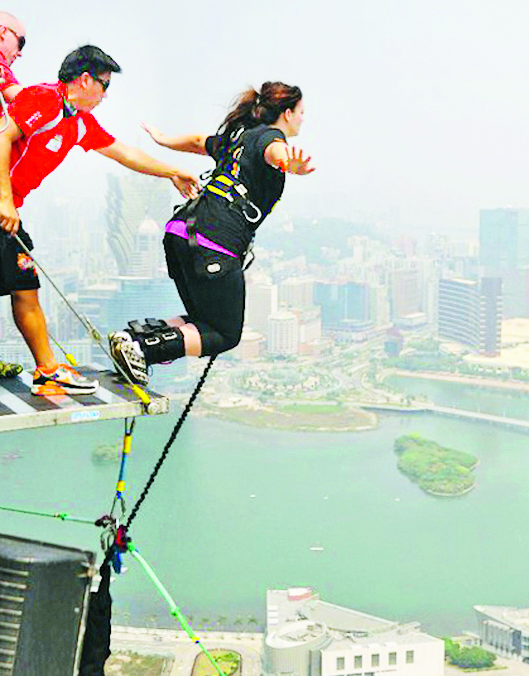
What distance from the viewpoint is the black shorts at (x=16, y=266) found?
1.45 metres

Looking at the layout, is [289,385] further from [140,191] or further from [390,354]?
[140,191]

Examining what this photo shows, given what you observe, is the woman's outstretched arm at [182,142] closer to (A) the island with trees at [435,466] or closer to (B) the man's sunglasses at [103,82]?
(B) the man's sunglasses at [103,82]

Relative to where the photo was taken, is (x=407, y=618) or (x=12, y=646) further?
(x=407, y=618)

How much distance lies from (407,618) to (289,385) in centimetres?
1122

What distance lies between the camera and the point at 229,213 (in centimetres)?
150

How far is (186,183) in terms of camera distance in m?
1.60

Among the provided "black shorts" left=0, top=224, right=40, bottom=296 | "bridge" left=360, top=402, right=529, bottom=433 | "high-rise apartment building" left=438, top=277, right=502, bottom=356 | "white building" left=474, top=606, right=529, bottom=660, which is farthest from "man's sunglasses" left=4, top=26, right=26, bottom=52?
"high-rise apartment building" left=438, top=277, right=502, bottom=356

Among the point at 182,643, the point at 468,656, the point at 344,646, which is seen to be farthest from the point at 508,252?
the point at 182,643

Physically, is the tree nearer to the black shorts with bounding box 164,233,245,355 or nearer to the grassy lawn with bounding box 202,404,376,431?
the grassy lawn with bounding box 202,404,376,431

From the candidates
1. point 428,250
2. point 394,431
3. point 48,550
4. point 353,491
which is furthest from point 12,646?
point 428,250

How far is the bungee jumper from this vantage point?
4.88ft

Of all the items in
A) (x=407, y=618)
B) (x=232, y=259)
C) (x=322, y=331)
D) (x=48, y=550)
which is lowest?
(x=407, y=618)

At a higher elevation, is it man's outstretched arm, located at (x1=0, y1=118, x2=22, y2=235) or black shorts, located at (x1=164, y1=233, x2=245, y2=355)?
man's outstretched arm, located at (x1=0, y1=118, x2=22, y2=235)

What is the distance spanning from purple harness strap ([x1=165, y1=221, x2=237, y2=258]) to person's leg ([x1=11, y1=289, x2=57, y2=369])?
0.65 ft
